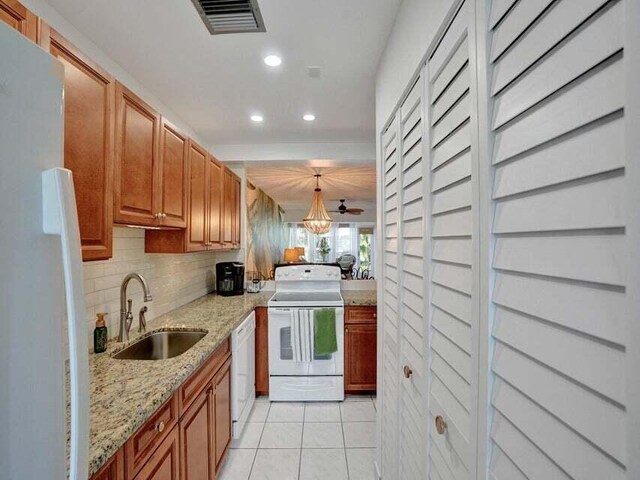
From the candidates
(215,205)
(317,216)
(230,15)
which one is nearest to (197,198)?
(215,205)

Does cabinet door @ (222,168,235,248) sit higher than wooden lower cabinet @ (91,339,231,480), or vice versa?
cabinet door @ (222,168,235,248)

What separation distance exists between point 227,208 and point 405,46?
2.21 m

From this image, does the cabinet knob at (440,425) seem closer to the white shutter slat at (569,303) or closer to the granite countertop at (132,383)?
the white shutter slat at (569,303)

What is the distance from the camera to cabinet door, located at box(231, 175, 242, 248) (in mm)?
3318

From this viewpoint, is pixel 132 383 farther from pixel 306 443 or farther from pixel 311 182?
pixel 311 182

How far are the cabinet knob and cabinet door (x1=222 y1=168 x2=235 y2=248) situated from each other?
2404mm

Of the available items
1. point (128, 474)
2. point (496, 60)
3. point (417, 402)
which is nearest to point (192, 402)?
Answer: point (128, 474)

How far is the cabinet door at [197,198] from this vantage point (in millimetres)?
2258

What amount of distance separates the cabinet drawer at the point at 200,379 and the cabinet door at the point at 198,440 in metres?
0.04

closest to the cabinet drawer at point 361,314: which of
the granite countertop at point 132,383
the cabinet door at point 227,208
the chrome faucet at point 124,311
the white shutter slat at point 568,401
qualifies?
the granite countertop at point 132,383

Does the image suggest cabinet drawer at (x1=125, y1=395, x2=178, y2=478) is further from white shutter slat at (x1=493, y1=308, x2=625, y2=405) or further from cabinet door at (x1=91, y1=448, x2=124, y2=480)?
white shutter slat at (x1=493, y1=308, x2=625, y2=405)

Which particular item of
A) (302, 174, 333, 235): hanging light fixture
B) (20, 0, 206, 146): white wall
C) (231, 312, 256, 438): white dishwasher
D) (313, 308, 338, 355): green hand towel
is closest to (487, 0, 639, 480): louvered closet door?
(20, 0, 206, 146): white wall

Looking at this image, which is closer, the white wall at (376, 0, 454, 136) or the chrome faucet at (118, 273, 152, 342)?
the white wall at (376, 0, 454, 136)

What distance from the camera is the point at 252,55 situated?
182 cm
